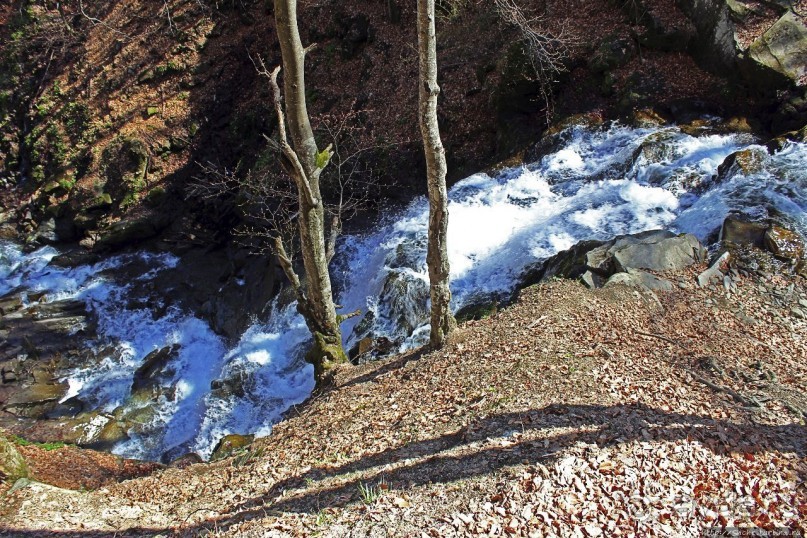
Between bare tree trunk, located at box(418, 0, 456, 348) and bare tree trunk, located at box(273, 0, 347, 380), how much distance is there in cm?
164

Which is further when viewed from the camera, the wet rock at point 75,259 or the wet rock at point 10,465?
the wet rock at point 75,259

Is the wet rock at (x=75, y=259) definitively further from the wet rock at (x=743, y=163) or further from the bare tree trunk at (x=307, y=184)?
the wet rock at (x=743, y=163)

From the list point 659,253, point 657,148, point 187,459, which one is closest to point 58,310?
point 187,459

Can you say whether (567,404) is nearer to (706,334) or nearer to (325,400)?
(706,334)

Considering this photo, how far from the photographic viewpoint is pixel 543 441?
5.42 metres

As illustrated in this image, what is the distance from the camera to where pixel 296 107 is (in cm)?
748

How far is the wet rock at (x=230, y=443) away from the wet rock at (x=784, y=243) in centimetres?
963

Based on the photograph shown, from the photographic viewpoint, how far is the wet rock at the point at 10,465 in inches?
272

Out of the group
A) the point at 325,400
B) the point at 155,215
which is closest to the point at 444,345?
the point at 325,400

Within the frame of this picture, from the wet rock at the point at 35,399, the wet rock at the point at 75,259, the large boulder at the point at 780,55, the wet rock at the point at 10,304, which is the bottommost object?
the wet rock at the point at 35,399

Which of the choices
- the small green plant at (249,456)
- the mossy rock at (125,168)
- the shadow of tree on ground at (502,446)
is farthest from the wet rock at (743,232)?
the mossy rock at (125,168)

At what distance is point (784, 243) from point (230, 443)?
10.3m

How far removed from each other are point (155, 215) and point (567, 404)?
15867 mm

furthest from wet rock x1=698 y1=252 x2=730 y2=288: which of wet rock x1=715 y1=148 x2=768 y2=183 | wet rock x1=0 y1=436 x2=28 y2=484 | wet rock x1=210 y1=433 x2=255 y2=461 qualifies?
wet rock x1=0 y1=436 x2=28 y2=484
